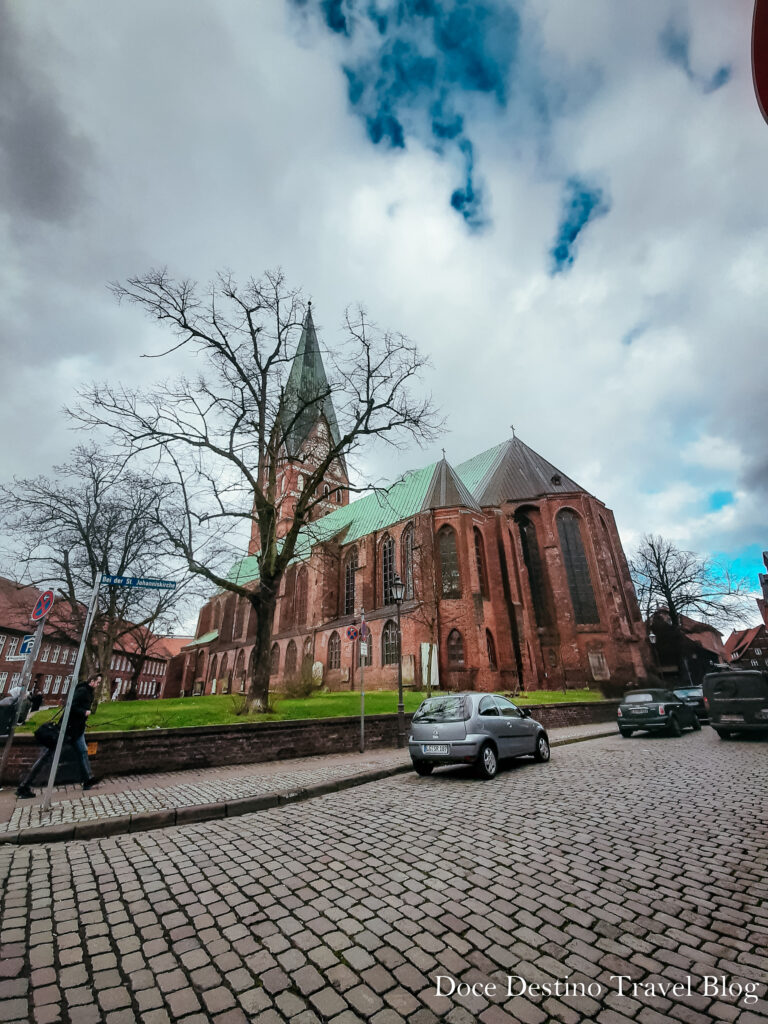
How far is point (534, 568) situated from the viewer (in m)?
30.6

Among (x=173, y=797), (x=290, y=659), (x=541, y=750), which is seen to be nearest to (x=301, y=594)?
(x=290, y=659)

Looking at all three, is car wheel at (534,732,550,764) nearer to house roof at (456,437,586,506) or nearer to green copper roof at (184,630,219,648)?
house roof at (456,437,586,506)

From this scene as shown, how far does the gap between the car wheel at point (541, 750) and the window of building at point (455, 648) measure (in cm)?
1444

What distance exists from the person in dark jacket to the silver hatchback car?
Answer: 17.6ft

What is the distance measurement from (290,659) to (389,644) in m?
11.1

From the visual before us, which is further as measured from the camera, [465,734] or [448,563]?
[448,563]

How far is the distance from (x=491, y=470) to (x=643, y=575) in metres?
15.2

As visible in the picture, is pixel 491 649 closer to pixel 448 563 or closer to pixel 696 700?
pixel 448 563

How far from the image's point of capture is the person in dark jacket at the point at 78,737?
7.09 meters

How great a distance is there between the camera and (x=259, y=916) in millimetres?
3111

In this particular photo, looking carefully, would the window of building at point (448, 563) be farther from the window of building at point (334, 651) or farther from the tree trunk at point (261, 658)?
the tree trunk at point (261, 658)

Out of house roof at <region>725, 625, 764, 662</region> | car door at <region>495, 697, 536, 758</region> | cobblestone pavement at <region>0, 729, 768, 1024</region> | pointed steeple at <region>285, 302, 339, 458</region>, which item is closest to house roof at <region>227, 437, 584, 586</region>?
pointed steeple at <region>285, 302, 339, 458</region>

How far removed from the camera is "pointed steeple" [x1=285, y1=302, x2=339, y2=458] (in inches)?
646

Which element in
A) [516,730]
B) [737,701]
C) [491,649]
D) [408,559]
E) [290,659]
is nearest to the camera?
[516,730]
